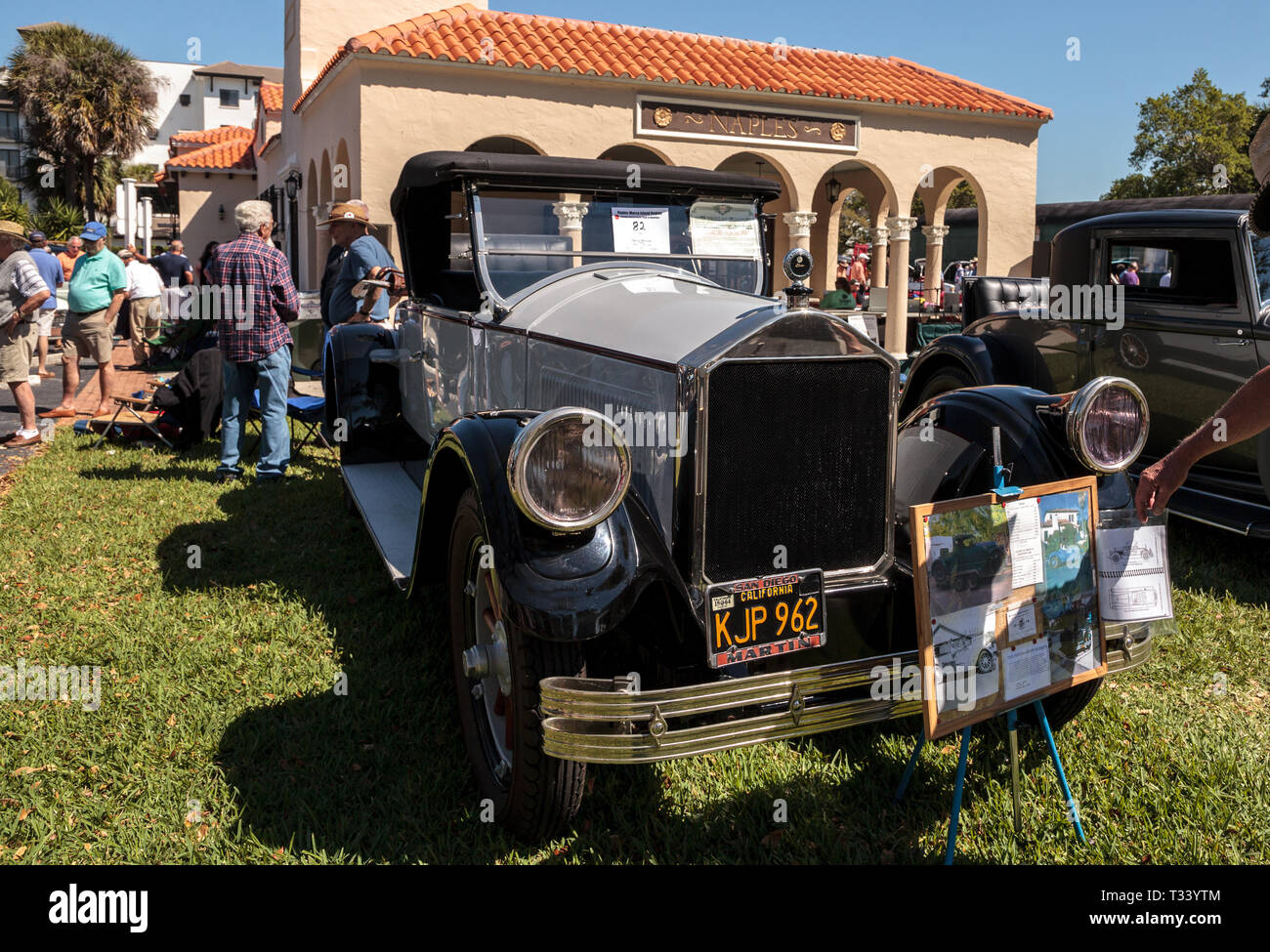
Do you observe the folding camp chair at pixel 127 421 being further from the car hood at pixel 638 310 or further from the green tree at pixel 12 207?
the green tree at pixel 12 207

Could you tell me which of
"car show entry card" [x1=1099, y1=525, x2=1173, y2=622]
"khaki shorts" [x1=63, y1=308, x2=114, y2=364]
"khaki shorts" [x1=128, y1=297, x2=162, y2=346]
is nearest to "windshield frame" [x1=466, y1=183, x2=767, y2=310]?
"car show entry card" [x1=1099, y1=525, x2=1173, y2=622]

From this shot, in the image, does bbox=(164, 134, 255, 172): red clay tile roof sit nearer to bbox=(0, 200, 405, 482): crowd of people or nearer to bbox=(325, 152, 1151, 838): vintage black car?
bbox=(0, 200, 405, 482): crowd of people

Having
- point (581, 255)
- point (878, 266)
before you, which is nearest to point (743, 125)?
point (878, 266)

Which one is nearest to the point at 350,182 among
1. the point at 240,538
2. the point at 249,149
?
the point at 240,538

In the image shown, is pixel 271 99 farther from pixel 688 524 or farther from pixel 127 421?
pixel 688 524

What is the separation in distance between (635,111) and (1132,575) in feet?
39.5

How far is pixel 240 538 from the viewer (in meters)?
5.27

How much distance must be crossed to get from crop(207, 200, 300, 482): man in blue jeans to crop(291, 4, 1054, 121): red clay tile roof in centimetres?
655

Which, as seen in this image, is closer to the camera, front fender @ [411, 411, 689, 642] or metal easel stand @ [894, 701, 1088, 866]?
front fender @ [411, 411, 689, 642]

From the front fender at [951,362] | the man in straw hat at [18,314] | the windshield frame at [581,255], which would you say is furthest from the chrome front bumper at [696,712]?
the man in straw hat at [18,314]

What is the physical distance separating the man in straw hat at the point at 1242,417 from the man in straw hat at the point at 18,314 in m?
7.86

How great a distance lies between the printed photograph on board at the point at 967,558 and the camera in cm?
229

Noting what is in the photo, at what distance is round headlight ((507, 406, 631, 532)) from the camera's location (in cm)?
233
